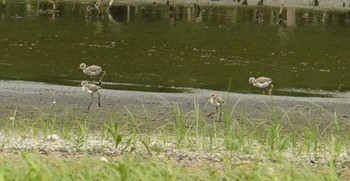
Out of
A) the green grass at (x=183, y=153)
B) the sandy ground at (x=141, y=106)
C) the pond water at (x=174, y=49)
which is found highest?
the green grass at (x=183, y=153)

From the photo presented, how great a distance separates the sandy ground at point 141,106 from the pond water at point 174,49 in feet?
3.92

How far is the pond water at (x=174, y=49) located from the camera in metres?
21.2

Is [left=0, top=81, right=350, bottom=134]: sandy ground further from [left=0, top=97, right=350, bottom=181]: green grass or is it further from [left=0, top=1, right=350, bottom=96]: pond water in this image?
[left=0, top=97, right=350, bottom=181]: green grass

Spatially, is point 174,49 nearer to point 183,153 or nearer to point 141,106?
point 141,106

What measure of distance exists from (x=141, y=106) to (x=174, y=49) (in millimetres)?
11154

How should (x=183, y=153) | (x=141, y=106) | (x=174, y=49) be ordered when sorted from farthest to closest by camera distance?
(x=174, y=49), (x=141, y=106), (x=183, y=153)

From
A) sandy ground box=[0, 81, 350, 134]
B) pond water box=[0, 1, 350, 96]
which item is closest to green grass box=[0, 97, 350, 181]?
sandy ground box=[0, 81, 350, 134]

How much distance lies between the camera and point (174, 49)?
90.2 feet

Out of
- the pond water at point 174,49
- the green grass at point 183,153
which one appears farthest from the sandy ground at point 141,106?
the green grass at point 183,153

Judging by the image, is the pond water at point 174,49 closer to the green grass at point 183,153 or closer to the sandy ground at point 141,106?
the sandy ground at point 141,106

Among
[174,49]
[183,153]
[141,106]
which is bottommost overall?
[174,49]

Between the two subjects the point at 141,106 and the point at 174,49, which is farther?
the point at 174,49

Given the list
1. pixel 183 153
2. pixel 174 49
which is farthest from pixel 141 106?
pixel 174 49

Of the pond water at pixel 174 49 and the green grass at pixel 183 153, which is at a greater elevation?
the green grass at pixel 183 153
